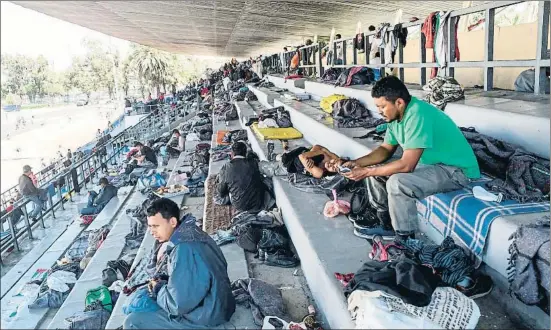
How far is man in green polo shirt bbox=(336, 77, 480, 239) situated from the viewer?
10.7ft

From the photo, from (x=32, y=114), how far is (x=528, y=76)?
5.61 meters

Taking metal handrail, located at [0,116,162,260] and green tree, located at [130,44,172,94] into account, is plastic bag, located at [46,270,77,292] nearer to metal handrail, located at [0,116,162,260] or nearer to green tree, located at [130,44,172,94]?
metal handrail, located at [0,116,162,260]

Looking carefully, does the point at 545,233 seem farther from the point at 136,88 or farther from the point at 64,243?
the point at 136,88

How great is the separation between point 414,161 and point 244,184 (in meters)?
2.59

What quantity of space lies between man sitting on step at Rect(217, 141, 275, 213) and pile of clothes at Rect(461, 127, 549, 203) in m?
2.53

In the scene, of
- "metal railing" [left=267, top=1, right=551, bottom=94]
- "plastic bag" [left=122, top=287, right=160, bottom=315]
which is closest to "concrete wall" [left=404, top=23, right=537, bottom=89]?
"metal railing" [left=267, top=1, right=551, bottom=94]

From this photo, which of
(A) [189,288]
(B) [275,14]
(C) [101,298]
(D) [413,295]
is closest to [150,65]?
(B) [275,14]

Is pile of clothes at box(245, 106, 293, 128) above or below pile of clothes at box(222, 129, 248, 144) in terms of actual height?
above

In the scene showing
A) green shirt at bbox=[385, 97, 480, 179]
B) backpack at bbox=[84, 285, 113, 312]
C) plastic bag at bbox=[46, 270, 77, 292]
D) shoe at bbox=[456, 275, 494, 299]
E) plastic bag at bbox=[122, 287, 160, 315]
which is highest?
green shirt at bbox=[385, 97, 480, 179]

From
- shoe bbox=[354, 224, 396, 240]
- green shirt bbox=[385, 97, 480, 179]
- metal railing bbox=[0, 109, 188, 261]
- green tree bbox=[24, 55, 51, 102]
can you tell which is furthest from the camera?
metal railing bbox=[0, 109, 188, 261]

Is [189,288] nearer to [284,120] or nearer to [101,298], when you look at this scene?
[101,298]

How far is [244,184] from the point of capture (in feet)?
17.8

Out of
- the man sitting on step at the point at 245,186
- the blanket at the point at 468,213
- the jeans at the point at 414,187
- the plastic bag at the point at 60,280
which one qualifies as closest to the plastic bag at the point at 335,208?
the jeans at the point at 414,187

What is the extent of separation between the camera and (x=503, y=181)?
339cm
